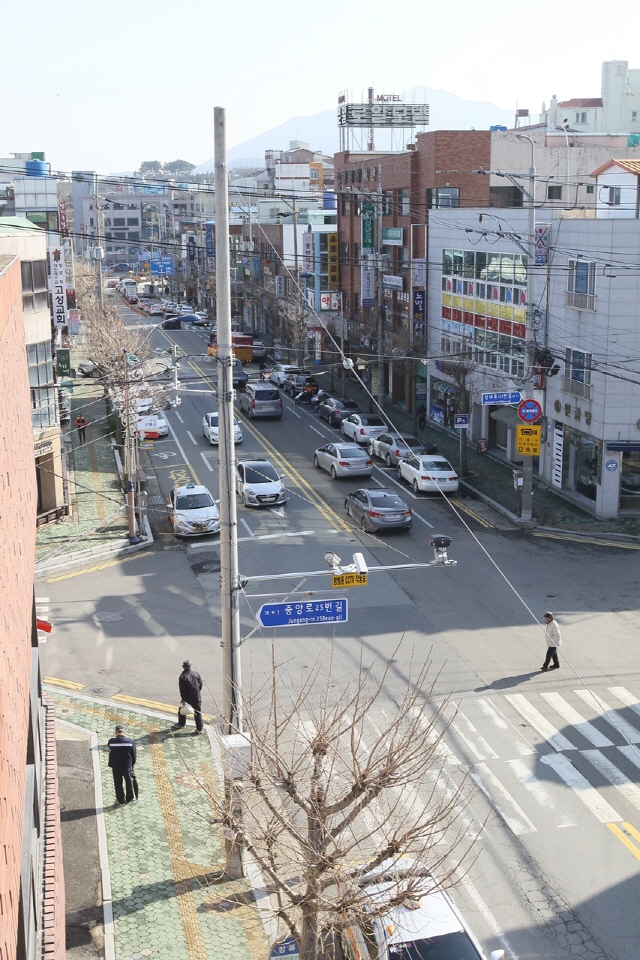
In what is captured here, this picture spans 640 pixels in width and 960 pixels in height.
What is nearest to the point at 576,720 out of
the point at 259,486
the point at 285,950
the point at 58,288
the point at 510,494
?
the point at 285,950

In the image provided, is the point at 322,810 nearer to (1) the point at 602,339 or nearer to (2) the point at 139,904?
(2) the point at 139,904

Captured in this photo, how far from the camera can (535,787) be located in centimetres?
1703

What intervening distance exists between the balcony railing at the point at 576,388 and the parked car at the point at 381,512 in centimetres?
763

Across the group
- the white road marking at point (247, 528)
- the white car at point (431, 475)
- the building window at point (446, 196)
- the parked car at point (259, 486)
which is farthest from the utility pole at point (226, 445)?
the building window at point (446, 196)

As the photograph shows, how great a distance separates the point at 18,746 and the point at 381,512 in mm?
24715

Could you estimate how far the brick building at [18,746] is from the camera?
612 cm

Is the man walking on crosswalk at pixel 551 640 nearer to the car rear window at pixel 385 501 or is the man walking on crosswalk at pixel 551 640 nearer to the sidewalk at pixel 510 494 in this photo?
the car rear window at pixel 385 501

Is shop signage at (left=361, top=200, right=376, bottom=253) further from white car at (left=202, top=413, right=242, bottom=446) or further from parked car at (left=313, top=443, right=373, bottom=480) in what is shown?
parked car at (left=313, top=443, right=373, bottom=480)

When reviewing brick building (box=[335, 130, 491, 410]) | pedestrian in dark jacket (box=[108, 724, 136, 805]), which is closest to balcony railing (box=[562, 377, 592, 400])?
brick building (box=[335, 130, 491, 410])

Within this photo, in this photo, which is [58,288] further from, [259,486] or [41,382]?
[259,486]

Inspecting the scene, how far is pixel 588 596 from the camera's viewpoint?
26422mm

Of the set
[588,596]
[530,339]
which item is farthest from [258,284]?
[588,596]

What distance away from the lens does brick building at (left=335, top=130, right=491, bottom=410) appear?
49.8 metres

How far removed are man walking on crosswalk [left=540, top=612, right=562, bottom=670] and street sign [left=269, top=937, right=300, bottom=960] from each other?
10.5 meters
